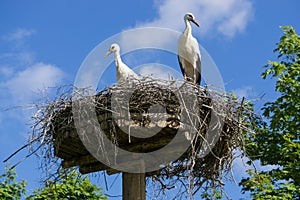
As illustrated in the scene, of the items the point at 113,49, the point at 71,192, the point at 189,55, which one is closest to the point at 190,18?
the point at 189,55

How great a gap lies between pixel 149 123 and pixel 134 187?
54 centimetres

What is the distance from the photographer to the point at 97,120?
15.1 feet

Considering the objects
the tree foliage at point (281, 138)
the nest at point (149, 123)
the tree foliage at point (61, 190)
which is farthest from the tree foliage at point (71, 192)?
the nest at point (149, 123)

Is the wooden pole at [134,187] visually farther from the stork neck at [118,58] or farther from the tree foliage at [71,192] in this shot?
the tree foliage at [71,192]

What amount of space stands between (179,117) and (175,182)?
43.8 inches

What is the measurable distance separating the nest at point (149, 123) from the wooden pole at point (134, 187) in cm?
24

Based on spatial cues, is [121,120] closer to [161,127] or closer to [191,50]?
[161,127]

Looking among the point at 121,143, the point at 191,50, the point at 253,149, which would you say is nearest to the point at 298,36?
the point at 253,149

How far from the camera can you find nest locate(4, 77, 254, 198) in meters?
4.57

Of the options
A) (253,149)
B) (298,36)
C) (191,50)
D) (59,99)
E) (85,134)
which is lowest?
(85,134)

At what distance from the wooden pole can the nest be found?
0.77 feet

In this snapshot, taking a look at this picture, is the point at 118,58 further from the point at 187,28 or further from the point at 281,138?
the point at 281,138

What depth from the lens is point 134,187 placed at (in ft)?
15.2

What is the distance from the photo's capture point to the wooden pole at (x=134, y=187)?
4609 millimetres
